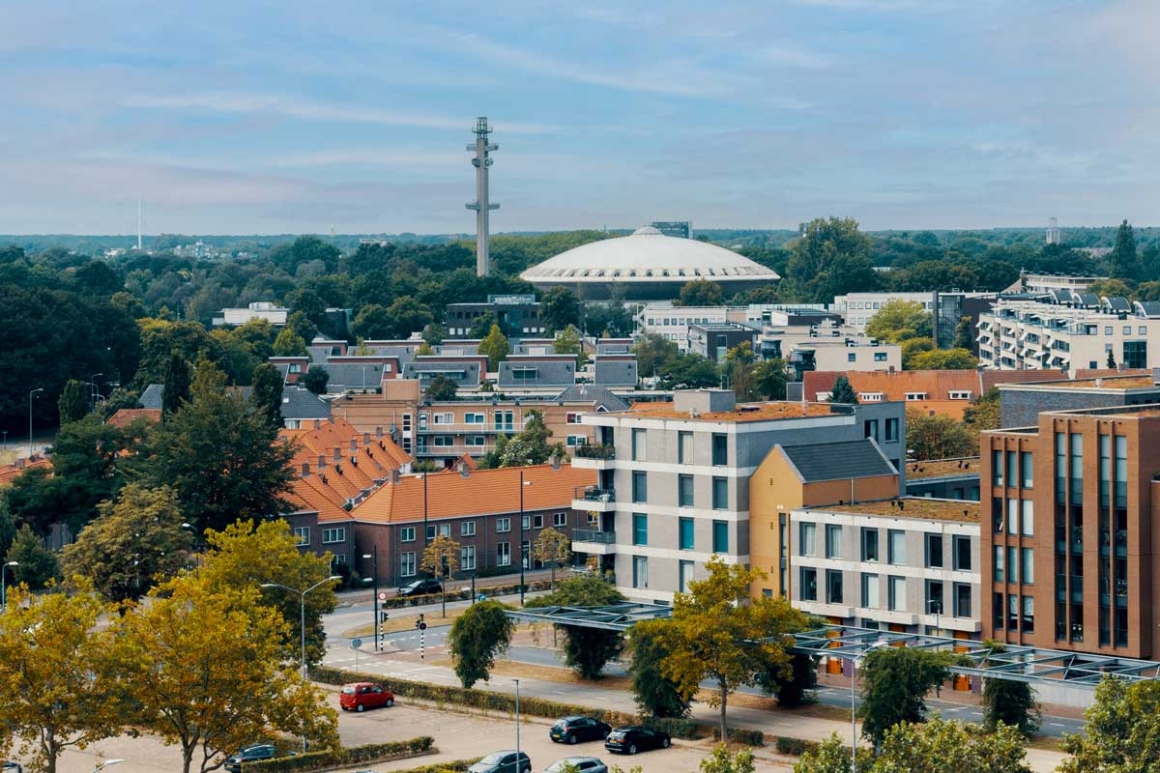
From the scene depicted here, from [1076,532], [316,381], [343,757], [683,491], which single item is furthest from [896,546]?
[316,381]

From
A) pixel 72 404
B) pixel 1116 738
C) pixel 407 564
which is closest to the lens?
pixel 1116 738

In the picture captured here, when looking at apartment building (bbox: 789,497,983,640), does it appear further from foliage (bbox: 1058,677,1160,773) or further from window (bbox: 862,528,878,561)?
foliage (bbox: 1058,677,1160,773)

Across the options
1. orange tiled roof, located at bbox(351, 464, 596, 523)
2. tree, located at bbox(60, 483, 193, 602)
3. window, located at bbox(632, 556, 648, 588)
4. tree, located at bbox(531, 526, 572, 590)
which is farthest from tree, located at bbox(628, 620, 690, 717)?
orange tiled roof, located at bbox(351, 464, 596, 523)

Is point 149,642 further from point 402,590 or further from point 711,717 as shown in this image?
point 402,590

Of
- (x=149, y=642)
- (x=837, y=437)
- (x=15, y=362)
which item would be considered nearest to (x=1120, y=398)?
(x=837, y=437)

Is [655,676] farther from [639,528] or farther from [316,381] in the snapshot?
[316,381]
